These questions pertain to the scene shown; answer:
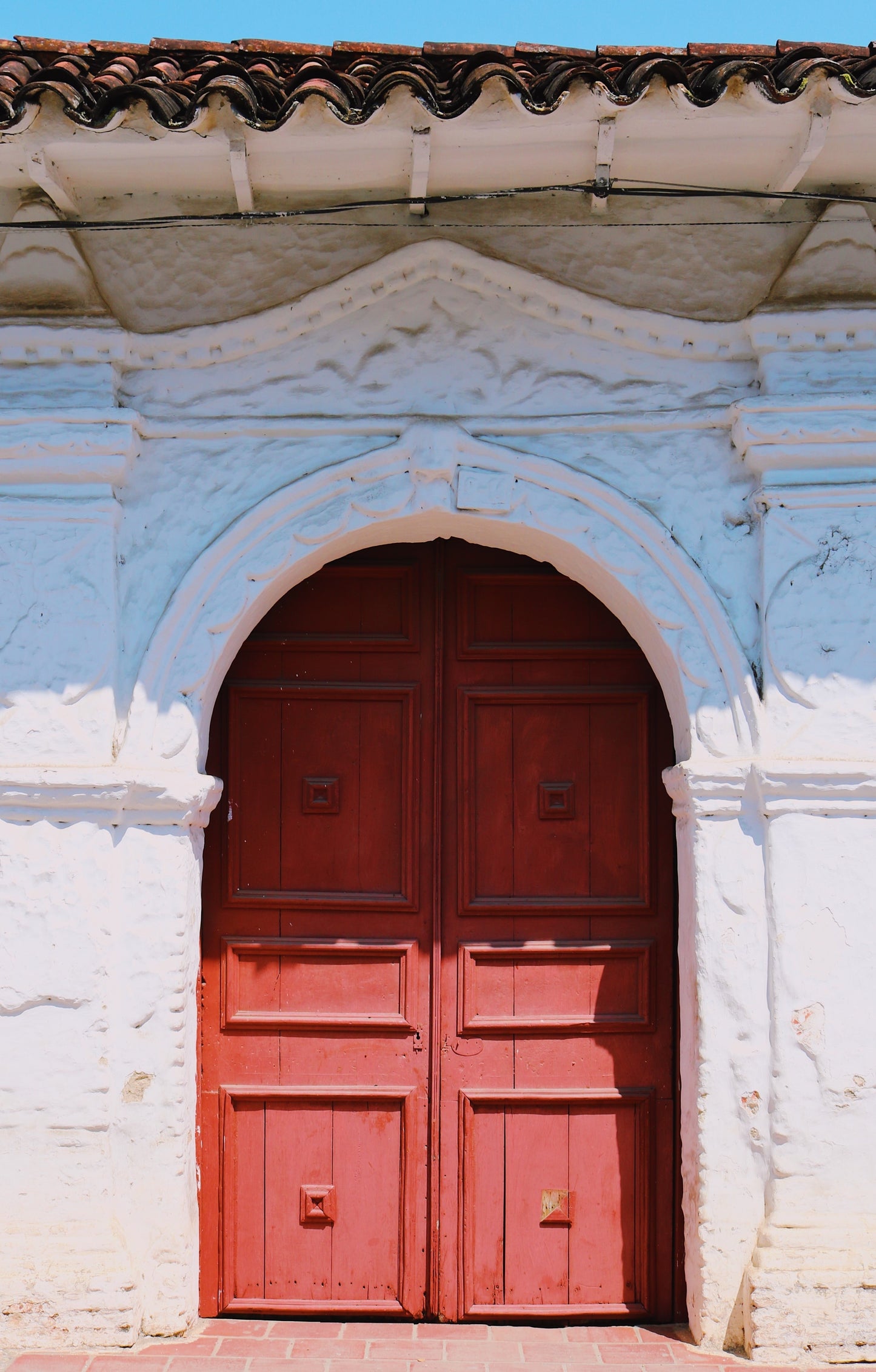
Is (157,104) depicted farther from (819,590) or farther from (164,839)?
(819,590)

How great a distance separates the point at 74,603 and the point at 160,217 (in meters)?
1.19

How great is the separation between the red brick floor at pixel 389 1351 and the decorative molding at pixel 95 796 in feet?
4.80

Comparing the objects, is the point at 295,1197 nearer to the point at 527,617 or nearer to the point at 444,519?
the point at 527,617

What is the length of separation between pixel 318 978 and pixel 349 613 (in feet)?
3.87

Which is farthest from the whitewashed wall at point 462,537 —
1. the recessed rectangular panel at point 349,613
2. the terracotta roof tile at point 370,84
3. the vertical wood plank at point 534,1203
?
the terracotta roof tile at point 370,84

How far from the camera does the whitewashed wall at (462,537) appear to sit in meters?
3.16

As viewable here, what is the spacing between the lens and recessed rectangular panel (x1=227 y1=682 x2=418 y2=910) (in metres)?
3.58

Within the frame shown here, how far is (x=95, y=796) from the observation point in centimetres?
323

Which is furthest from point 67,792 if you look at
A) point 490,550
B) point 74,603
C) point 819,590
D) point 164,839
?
point 819,590

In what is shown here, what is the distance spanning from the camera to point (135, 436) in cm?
339

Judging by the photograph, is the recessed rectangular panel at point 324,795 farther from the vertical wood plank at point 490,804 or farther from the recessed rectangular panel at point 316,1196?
the recessed rectangular panel at point 316,1196

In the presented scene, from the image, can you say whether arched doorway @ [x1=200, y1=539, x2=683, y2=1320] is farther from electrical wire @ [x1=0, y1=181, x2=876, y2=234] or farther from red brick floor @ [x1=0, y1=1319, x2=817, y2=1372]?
electrical wire @ [x1=0, y1=181, x2=876, y2=234]

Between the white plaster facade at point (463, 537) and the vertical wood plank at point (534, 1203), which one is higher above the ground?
A: the white plaster facade at point (463, 537)

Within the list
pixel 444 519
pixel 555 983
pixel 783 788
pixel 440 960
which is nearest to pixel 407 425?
pixel 444 519
